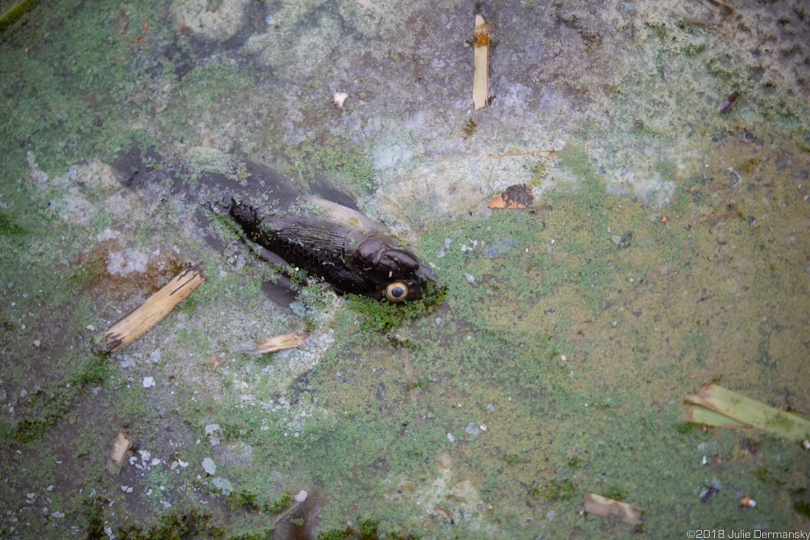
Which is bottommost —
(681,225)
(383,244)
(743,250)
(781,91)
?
(743,250)

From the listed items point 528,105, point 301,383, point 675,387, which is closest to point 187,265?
point 301,383

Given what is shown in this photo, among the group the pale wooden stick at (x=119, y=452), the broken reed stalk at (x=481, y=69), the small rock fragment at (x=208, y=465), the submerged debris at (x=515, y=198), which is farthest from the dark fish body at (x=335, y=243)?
the pale wooden stick at (x=119, y=452)

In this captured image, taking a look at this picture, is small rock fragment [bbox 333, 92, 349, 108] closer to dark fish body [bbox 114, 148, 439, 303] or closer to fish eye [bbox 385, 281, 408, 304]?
dark fish body [bbox 114, 148, 439, 303]

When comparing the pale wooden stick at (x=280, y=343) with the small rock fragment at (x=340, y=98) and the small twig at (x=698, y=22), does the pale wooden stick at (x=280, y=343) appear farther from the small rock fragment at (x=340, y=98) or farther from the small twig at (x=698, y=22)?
the small twig at (x=698, y=22)

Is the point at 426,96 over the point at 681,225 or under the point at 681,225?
over

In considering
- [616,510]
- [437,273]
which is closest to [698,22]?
[437,273]

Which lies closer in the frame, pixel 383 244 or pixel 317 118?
pixel 383 244

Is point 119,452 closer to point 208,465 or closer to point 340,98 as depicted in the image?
point 208,465

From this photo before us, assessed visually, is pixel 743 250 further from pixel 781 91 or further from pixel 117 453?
pixel 117 453
